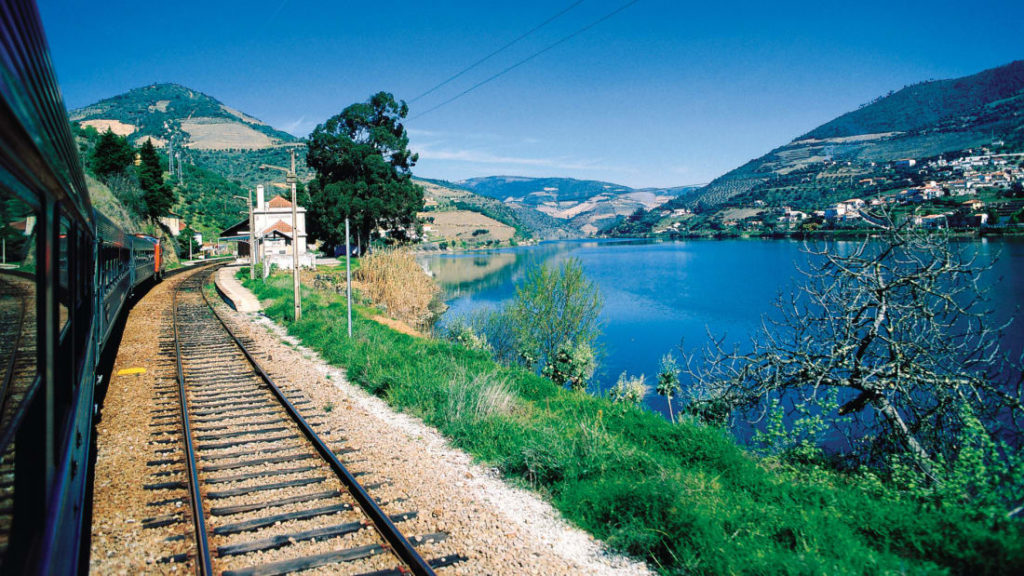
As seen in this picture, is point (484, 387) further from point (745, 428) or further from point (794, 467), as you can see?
point (745, 428)

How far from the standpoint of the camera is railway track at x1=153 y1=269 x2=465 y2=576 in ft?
13.6

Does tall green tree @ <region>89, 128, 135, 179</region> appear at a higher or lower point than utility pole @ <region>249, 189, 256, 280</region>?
higher

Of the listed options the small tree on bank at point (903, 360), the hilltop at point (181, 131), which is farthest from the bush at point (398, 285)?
the hilltop at point (181, 131)

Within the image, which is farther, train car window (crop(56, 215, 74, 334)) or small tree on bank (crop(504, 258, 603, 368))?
small tree on bank (crop(504, 258, 603, 368))

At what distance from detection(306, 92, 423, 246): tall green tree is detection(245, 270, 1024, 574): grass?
121 feet

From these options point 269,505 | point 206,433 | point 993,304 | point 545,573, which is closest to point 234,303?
point 206,433

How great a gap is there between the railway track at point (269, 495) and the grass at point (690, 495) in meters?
1.57

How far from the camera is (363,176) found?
45781 mm

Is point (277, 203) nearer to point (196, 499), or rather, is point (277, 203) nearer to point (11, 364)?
point (196, 499)

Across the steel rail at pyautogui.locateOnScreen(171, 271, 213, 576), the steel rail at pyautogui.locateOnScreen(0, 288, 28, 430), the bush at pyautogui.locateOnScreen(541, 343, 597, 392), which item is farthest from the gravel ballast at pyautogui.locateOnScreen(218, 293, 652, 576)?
the bush at pyautogui.locateOnScreen(541, 343, 597, 392)

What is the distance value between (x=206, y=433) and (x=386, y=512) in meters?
3.49

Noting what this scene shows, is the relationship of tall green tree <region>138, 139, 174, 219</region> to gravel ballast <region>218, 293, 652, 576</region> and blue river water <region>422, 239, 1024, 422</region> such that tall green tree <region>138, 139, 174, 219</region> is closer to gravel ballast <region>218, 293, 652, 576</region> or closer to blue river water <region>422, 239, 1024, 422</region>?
blue river water <region>422, 239, 1024, 422</region>

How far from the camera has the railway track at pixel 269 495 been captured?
4152 mm

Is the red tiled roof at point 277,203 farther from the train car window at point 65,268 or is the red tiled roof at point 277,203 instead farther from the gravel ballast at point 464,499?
the train car window at point 65,268
